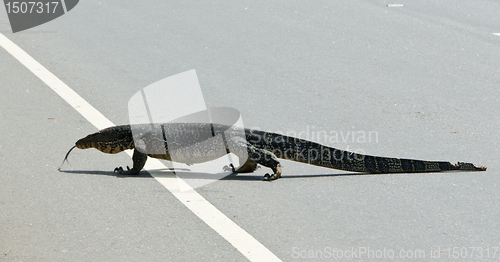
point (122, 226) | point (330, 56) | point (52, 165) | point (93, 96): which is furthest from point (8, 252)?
point (330, 56)

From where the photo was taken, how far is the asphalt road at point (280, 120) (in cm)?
471

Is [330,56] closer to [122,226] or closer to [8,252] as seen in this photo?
[122,226]

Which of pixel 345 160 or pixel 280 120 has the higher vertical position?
pixel 345 160

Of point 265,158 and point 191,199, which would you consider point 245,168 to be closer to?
point 265,158

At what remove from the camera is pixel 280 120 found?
7.61 metres

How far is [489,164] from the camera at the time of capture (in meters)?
6.12

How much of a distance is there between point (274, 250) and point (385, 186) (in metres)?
1.69

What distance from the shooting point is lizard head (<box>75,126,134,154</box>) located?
6.32m
